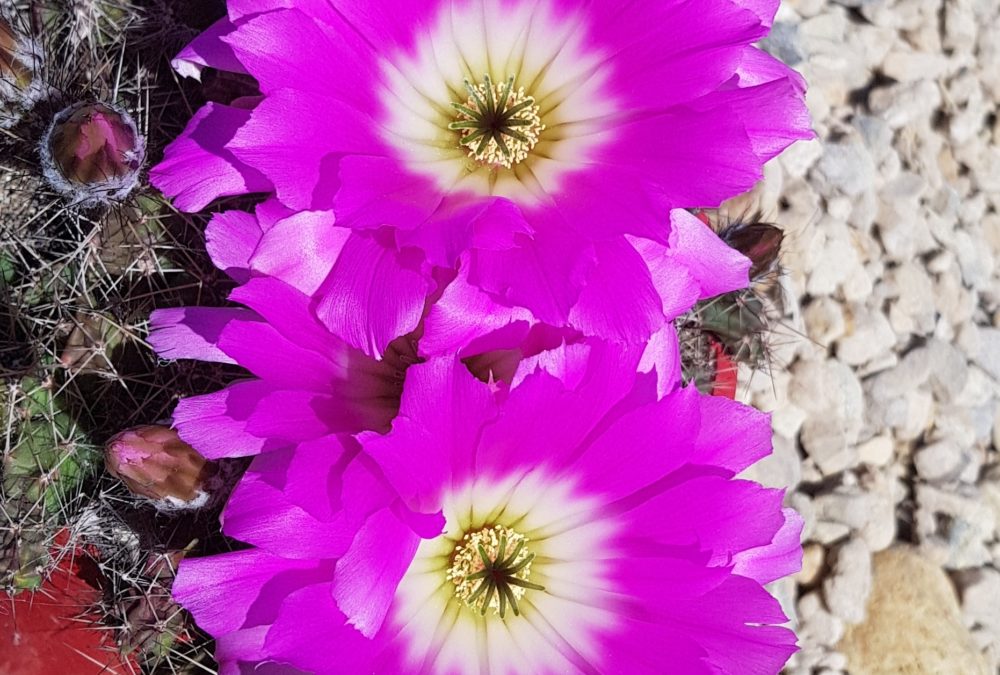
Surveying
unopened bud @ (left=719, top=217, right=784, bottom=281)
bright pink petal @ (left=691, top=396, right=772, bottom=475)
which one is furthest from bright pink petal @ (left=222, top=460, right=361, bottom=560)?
unopened bud @ (left=719, top=217, right=784, bottom=281)

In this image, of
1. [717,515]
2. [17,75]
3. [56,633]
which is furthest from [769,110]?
[56,633]

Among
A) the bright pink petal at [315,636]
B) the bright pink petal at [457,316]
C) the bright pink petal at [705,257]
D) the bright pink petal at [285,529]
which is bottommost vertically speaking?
the bright pink petal at [315,636]

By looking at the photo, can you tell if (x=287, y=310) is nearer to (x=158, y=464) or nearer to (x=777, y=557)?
(x=158, y=464)

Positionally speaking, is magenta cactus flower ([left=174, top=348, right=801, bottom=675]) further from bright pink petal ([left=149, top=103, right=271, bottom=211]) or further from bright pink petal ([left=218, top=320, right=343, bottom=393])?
bright pink petal ([left=149, top=103, right=271, bottom=211])

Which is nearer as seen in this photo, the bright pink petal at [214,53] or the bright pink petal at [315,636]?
the bright pink petal at [315,636]

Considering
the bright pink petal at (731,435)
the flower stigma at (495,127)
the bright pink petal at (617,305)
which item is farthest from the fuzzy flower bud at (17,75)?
the bright pink petal at (731,435)

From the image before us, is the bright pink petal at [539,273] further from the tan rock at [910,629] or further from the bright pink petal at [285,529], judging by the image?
the tan rock at [910,629]

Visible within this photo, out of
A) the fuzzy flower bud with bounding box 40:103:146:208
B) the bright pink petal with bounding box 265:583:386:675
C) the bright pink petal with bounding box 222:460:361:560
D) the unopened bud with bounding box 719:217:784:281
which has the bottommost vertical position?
the bright pink petal with bounding box 265:583:386:675
